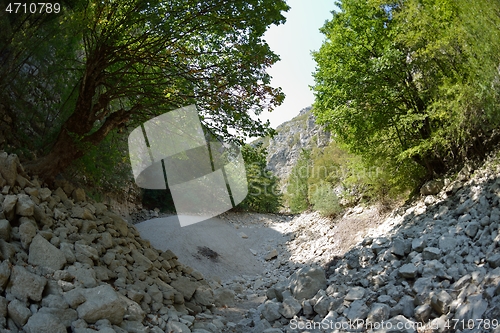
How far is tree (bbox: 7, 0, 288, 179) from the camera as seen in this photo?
6.32 metres

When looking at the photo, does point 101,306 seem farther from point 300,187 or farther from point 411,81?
point 300,187

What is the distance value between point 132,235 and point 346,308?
172 inches

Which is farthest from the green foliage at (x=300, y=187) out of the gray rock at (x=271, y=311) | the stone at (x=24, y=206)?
the stone at (x=24, y=206)

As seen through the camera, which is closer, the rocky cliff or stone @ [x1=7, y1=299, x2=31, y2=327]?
stone @ [x1=7, y1=299, x2=31, y2=327]

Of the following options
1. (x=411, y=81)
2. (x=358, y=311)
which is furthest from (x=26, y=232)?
(x=411, y=81)

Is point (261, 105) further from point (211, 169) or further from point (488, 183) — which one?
point (211, 169)

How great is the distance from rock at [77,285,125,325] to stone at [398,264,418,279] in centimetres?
359

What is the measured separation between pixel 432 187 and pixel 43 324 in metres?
7.70

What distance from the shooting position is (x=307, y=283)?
17.5 feet

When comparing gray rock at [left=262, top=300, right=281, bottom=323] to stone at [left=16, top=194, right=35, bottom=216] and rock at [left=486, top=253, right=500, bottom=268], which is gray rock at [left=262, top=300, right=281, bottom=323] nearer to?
rock at [left=486, top=253, right=500, bottom=268]

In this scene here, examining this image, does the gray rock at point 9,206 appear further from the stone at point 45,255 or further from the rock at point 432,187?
the rock at point 432,187

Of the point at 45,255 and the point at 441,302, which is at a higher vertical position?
the point at 45,255

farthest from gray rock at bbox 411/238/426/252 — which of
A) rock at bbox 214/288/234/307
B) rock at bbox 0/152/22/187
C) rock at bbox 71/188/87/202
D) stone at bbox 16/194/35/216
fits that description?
rock at bbox 0/152/22/187

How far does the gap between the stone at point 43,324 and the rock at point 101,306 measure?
0.31m
